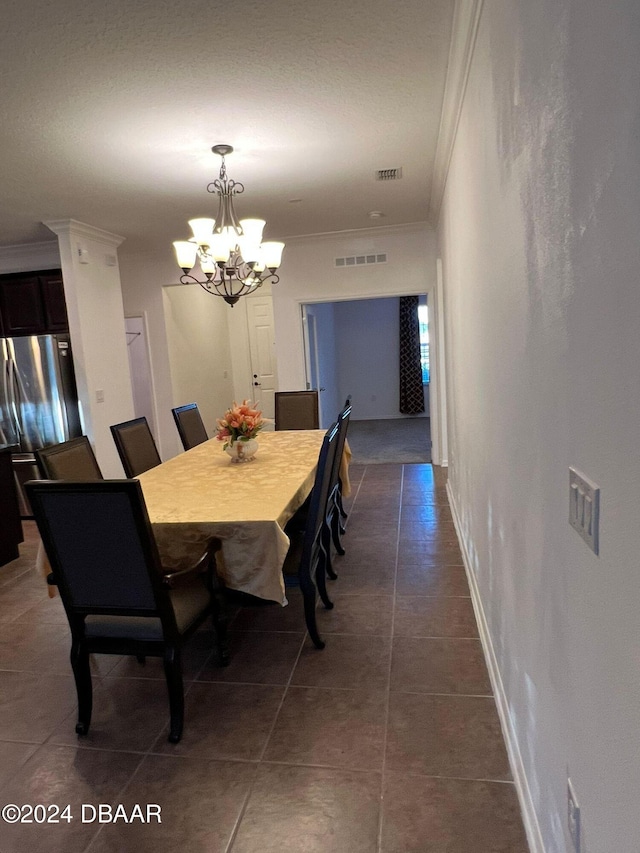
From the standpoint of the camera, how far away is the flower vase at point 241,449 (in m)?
3.40

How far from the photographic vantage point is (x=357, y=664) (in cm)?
→ 251

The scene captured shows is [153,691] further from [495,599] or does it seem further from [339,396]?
[339,396]

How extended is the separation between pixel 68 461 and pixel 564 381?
8.50ft

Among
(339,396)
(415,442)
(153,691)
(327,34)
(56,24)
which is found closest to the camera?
(56,24)

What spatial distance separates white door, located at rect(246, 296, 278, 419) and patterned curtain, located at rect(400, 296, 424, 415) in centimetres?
248

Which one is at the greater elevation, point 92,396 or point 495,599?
point 92,396

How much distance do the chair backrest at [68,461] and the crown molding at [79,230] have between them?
2599mm

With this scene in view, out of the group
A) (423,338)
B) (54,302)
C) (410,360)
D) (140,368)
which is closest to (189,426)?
(54,302)

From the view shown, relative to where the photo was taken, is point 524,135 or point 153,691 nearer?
point 524,135

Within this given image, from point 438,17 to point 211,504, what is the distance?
2226 mm

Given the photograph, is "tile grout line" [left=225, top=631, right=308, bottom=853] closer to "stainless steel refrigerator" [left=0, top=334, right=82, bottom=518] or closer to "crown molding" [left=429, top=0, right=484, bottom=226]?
"crown molding" [left=429, top=0, right=484, bottom=226]

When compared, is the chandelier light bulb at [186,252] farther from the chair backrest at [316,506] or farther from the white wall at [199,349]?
the white wall at [199,349]

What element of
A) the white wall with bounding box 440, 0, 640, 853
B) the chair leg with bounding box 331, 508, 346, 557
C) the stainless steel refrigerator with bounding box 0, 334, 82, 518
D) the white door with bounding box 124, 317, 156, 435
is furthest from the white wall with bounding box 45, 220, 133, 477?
the white wall with bounding box 440, 0, 640, 853

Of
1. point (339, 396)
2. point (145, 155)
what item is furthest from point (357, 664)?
point (339, 396)
